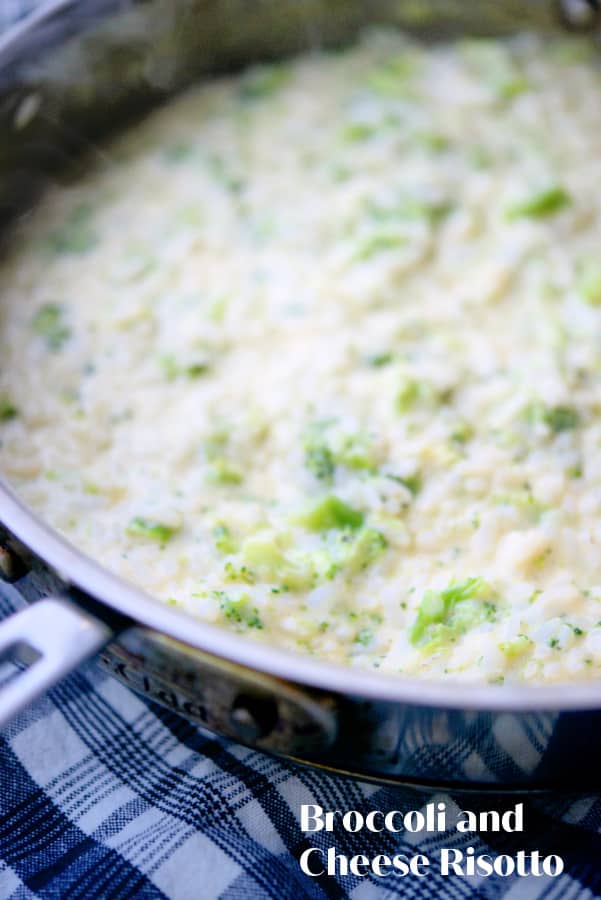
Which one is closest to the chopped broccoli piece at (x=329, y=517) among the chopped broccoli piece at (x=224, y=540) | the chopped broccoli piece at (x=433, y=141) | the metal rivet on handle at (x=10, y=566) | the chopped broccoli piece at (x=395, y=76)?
the chopped broccoli piece at (x=224, y=540)

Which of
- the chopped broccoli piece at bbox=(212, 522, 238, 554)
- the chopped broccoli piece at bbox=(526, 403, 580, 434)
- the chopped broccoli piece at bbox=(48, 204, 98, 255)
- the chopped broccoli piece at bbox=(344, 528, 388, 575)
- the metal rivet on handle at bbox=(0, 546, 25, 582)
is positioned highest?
the metal rivet on handle at bbox=(0, 546, 25, 582)

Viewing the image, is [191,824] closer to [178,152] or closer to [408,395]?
[408,395]

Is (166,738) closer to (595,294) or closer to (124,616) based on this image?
(124,616)

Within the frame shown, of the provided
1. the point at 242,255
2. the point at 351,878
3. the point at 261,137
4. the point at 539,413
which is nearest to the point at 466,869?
the point at 351,878

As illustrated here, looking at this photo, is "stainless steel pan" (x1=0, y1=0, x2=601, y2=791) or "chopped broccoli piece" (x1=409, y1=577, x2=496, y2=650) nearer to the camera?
"stainless steel pan" (x1=0, y1=0, x2=601, y2=791)

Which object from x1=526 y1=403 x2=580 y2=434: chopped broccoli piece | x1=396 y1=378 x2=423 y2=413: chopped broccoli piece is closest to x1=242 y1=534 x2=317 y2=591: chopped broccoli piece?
x1=396 y1=378 x2=423 y2=413: chopped broccoli piece

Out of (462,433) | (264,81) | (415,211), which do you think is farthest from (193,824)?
(264,81)

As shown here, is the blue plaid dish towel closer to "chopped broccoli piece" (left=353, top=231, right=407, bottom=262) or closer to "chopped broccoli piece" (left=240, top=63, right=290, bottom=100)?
"chopped broccoli piece" (left=353, top=231, right=407, bottom=262)
